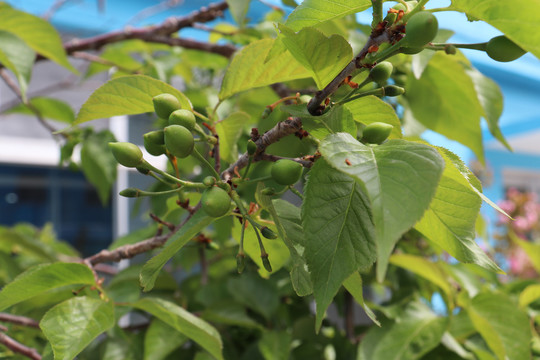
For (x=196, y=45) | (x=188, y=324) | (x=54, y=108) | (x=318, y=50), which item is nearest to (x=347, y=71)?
(x=318, y=50)

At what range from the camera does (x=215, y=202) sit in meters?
0.24

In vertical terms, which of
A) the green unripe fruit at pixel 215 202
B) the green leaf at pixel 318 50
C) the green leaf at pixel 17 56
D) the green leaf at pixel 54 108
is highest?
the green leaf at pixel 318 50

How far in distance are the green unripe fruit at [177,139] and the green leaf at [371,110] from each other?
10 cm

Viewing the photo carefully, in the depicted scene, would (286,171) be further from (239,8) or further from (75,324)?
(239,8)

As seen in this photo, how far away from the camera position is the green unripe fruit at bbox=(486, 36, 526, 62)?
227 millimetres

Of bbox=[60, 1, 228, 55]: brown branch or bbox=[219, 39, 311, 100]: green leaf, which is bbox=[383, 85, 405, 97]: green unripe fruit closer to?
bbox=[219, 39, 311, 100]: green leaf

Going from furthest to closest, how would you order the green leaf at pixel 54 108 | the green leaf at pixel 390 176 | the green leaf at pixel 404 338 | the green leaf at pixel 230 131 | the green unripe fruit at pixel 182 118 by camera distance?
the green leaf at pixel 54 108 < the green leaf at pixel 404 338 < the green leaf at pixel 230 131 < the green unripe fruit at pixel 182 118 < the green leaf at pixel 390 176

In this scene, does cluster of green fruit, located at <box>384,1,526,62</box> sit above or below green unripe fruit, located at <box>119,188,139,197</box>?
above

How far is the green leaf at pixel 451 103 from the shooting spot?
50 cm

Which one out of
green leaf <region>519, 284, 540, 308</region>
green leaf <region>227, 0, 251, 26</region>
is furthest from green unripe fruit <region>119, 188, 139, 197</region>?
green leaf <region>519, 284, 540, 308</region>

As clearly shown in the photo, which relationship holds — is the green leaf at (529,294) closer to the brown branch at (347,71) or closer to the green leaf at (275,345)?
the green leaf at (275,345)

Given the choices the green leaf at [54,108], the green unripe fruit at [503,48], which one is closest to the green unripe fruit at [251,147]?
the green unripe fruit at [503,48]

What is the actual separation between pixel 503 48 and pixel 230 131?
206mm

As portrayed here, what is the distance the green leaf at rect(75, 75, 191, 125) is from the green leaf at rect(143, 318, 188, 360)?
0.23 metres
